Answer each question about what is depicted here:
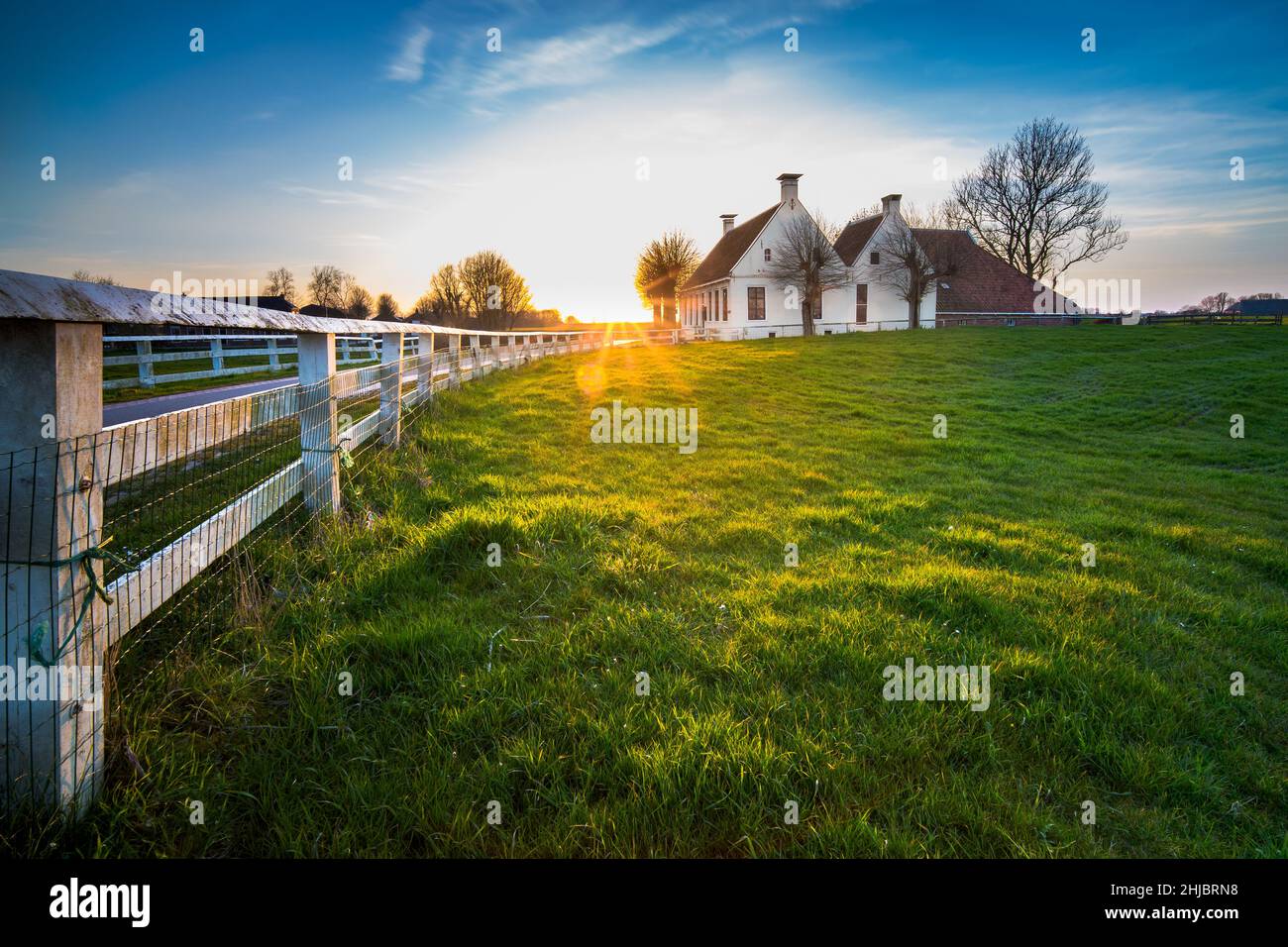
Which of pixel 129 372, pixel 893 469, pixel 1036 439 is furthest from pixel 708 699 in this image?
pixel 129 372

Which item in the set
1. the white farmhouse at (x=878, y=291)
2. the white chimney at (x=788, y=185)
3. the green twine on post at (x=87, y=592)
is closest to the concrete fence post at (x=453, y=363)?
the green twine on post at (x=87, y=592)

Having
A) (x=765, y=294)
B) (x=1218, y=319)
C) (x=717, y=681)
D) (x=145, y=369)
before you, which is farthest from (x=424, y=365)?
(x=1218, y=319)

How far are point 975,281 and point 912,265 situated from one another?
29.2ft

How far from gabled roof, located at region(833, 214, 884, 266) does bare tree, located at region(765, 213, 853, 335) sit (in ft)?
8.86

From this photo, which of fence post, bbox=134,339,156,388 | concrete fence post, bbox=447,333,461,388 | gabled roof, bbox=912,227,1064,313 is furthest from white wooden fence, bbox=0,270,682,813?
gabled roof, bbox=912,227,1064,313

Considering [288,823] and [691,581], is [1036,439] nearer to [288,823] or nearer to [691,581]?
[691,581]

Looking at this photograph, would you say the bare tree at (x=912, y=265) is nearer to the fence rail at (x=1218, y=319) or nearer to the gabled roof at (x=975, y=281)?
the gabled roof at (x=975, y=281)

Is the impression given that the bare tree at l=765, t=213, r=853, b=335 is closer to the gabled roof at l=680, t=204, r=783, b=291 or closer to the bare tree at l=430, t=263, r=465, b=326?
the gabled roof at l=680, t=204, r=783, b=291

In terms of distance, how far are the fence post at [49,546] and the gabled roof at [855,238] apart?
45.7 meters

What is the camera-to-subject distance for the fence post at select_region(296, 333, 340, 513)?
5.05m

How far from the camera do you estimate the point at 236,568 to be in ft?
12.6

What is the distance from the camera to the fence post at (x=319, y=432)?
16.6 feet

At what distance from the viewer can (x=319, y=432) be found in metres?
5.11

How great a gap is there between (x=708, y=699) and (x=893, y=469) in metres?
6.55
